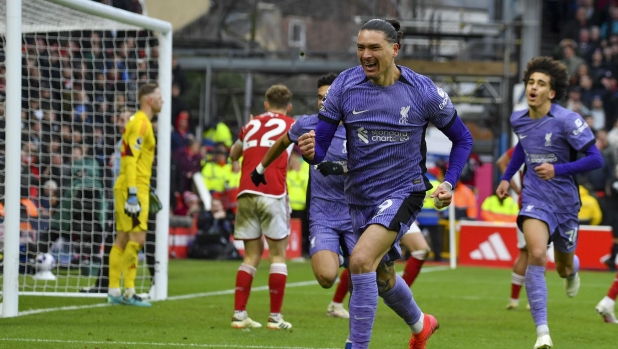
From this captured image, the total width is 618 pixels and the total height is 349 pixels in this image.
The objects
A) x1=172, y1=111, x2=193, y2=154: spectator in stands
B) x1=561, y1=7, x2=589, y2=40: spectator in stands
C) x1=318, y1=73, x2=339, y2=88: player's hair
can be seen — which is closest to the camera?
x1=318, y1=73, x2=339, y2=88: player's hair

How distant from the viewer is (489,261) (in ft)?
65.3

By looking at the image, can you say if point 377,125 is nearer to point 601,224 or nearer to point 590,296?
point 590,296

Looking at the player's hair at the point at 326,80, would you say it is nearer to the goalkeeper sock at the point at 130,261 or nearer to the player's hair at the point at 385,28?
the goalkeeper sock at the point at 130,261

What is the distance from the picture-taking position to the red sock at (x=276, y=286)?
30.0 feet

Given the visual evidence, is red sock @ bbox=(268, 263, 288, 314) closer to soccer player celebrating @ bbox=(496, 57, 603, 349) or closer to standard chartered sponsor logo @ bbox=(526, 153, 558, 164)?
soccer player celebrating @ bbox=(496, 57, 603, 349)

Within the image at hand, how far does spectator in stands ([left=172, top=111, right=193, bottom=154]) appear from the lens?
2120cm

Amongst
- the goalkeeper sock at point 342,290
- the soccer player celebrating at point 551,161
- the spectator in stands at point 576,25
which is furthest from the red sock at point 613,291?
the spectator in stands at point 576,25

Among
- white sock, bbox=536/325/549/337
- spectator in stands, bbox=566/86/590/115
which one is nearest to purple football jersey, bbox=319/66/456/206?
white sock, bbox=536/325/549/337

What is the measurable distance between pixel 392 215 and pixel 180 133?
51.4ft

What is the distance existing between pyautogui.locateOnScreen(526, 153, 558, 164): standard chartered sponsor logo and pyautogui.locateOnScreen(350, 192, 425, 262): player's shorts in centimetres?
257

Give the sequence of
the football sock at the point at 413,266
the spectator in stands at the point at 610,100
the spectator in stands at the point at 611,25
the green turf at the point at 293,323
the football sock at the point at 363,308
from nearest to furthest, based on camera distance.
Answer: the football sock at the point at 363,308 < the green turf at the point at 293,323 < the football sock at the point at 413,266 < the spectator in stands at the point at 610,100 < the spectator in stands at the point at 611,25

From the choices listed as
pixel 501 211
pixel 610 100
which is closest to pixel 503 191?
pixel 501 211

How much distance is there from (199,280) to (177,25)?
14.5 metres

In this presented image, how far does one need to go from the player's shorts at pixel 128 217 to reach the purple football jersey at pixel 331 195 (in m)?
2.22
